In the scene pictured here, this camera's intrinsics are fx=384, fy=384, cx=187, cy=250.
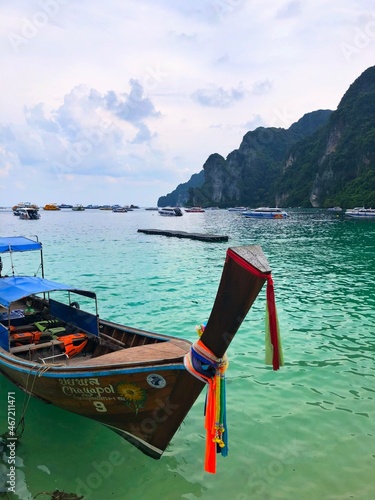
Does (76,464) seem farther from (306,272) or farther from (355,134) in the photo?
(355,134)

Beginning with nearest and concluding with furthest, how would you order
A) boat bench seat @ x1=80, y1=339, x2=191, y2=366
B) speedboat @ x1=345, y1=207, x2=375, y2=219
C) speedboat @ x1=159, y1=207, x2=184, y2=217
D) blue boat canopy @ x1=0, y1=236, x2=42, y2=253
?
1. boat bench seat @ x1=80, y1=339, x2=191, y2=366
2. blue boat canopy @ x1=0, y1=236, x2=42, y2=253
3. speedboat @ x1=345, y1=207, x2=375, y2=219
4. speedboat @ x1=159, y1=207, x2=184, y2=217

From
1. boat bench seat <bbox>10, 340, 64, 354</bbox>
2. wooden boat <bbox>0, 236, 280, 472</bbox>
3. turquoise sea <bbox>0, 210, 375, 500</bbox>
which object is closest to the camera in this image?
wooden boat <bbox>0, 236, 280, 472</bbox>

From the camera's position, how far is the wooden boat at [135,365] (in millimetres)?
4859

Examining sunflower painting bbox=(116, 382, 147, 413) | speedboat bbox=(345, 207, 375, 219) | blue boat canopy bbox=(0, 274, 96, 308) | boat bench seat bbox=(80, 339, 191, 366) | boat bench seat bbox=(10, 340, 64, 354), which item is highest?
speedboat bbox=(345, 207, 375, 219)

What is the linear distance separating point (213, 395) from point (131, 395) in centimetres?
169

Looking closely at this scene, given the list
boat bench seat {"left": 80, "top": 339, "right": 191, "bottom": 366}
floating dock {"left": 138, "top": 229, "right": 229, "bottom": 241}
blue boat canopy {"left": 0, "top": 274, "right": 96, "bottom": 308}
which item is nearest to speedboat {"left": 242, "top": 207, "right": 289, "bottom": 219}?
floating dock {"left": 138, "top": 229, "right": 229, "bottom": 241}

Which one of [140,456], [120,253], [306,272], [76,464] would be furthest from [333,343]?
[120,253]

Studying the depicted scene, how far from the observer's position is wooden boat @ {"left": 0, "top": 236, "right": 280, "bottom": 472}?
4.86 meters

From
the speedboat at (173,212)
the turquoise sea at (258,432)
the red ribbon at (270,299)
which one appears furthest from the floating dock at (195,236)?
the speedboat at (173,212)

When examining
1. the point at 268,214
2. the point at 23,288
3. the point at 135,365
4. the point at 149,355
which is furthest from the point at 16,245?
the point at 268,214

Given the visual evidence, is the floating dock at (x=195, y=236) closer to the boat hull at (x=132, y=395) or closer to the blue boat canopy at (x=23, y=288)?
the blue boat canopy at (x=23, y=288)

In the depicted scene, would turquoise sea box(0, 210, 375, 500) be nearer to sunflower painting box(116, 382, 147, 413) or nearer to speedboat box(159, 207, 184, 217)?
sunflower painting box(116, 382, 147, 413)

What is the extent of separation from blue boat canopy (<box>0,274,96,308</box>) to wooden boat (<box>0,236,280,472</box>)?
1.3 inches

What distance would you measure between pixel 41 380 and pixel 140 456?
2442 millimetres
